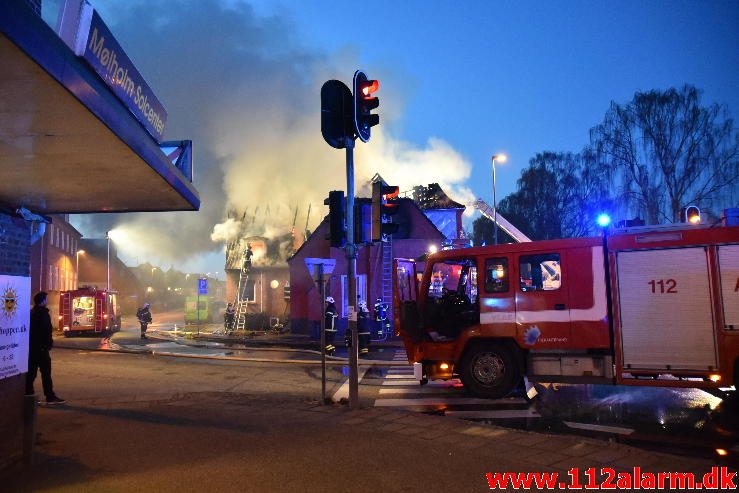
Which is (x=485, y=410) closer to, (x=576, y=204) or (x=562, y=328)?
(x=562, y=328)

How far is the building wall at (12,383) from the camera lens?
18.8 feet

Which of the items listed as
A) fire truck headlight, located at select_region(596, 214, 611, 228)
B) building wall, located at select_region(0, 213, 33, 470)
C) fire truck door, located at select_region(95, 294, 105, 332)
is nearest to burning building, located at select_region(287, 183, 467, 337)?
fire truck door, located at select_region(95, 294, 105, 332)

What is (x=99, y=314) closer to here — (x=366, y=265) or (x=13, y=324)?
(x=366, y=265)

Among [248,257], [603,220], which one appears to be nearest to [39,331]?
[603,220]

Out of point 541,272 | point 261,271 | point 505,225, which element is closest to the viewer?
point 541,272

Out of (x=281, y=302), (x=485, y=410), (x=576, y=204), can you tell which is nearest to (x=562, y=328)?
(x=485, y=410)

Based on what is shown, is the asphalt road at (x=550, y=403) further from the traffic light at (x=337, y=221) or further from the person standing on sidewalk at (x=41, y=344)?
the traffic light at (x=337, y=221)

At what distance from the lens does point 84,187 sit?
627cm

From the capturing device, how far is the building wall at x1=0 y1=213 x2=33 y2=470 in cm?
574

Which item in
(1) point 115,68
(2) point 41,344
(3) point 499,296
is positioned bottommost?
(2) point 41,344

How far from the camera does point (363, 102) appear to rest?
7992 millimetres

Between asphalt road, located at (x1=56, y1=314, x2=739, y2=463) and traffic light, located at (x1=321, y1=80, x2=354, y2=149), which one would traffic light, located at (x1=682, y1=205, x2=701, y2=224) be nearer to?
asphalt road, located at (x1=56, y1=314, x2=739, y2=463)

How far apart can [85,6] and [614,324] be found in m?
7.79

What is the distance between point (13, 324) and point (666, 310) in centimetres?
843
